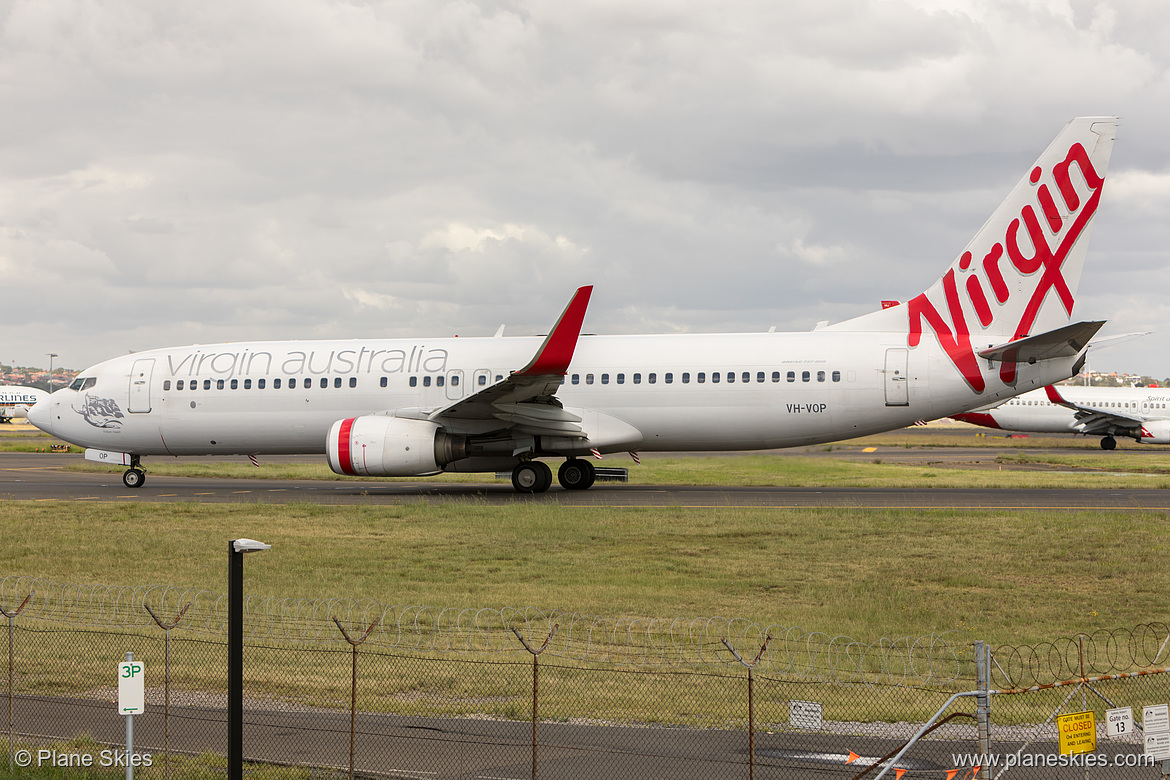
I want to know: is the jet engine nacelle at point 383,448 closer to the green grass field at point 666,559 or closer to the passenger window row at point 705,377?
the green grass field at point 666,559

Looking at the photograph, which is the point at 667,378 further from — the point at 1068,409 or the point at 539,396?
the point at 1068,409

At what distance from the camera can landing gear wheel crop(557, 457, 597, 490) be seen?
31109 millimetres

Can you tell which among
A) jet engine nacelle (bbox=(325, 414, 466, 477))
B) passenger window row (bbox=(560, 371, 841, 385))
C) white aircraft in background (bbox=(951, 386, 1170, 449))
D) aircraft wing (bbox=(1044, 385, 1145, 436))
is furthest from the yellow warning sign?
aircraft wing (bbox=(1044, 385, 1145, 436))

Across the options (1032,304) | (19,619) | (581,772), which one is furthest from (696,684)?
(1032,304)

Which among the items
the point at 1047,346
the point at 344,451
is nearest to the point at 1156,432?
the point at 1047,346

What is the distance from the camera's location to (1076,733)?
23.5 ft

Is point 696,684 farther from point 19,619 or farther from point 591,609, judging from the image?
point 19,619

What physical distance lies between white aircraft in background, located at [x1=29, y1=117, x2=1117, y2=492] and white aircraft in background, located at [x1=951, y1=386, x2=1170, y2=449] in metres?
37.9

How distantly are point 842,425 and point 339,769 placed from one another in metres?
21.7

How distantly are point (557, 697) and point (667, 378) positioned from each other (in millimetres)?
18756

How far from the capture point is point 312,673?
39.2 ft

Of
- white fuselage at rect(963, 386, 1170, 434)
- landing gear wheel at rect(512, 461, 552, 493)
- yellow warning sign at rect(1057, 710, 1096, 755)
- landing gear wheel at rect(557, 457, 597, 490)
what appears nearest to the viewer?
yellow warning sign at rect(1057, 710, 1096, 755)

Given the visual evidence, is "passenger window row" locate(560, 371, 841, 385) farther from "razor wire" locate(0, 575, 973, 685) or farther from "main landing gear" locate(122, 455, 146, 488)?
"razor wire" locate(0, 575, 973, 685)

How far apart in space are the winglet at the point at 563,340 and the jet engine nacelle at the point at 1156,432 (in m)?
50.7
